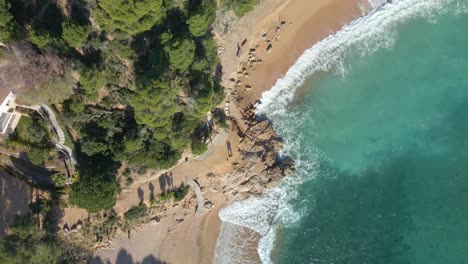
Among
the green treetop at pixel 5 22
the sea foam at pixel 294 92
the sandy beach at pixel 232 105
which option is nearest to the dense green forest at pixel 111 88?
the green treetop at pixel 5 22

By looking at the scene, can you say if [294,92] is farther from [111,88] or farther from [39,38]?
[39,38]

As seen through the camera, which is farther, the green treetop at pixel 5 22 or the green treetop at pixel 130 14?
the green treetop at pixel 130 14

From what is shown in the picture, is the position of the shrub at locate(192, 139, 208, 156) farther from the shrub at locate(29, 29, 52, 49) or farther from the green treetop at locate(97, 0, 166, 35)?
the shrub at locate(29, 29, 52, 49)

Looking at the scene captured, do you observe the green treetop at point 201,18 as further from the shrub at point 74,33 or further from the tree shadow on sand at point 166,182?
the tree shadow on sand at point 166,182

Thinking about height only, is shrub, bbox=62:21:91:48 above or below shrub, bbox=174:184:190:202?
above

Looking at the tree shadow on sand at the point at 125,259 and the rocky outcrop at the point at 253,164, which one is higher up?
the rocky outcrop at the point at 253,164

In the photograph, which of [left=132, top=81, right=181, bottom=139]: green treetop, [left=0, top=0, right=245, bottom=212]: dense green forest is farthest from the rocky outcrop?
[left=132, top=81, right=181, bottom=139]: green treetop

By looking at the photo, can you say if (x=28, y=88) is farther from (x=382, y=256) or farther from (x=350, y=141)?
(x=382, y=256)

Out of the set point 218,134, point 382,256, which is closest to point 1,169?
point 218,134
